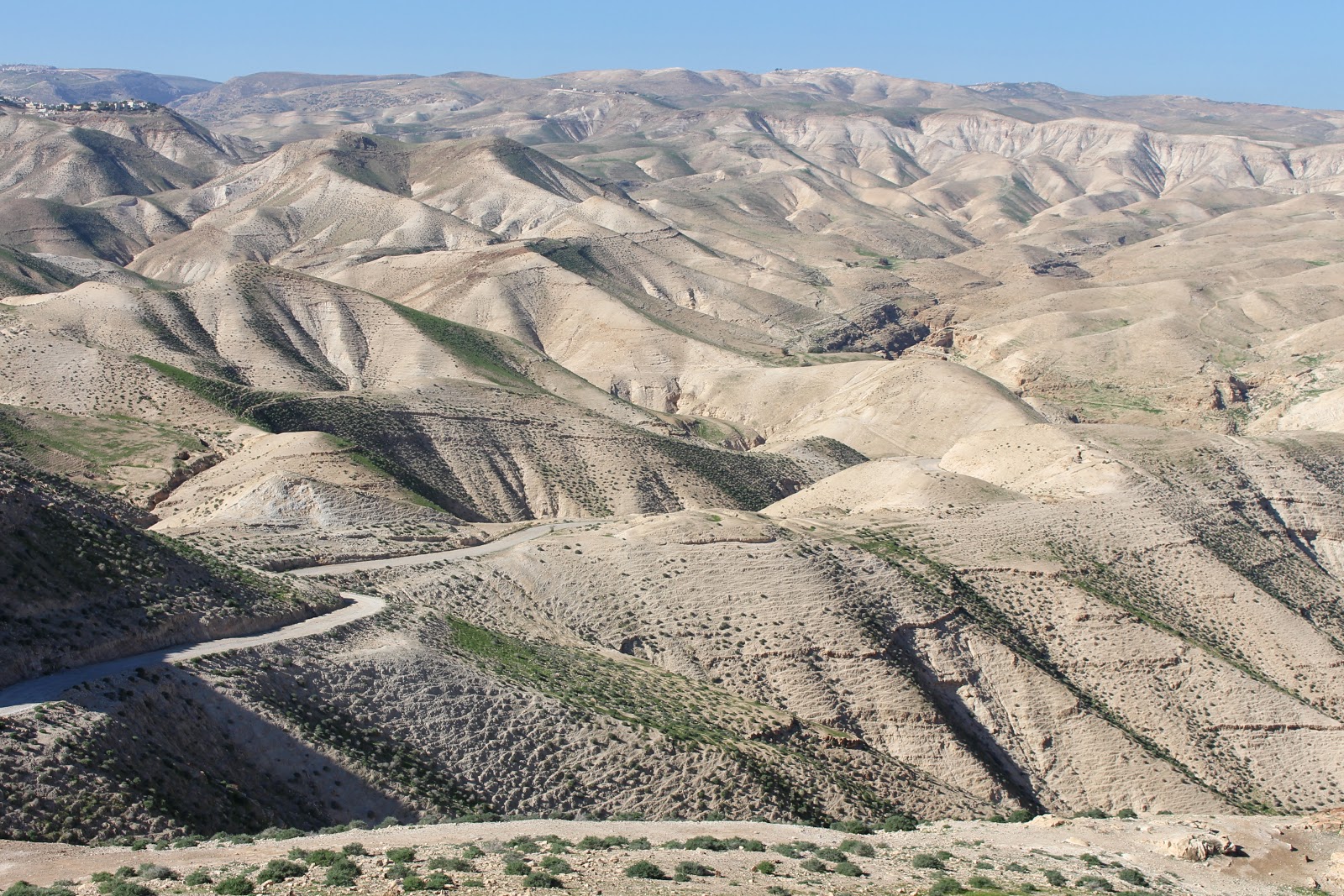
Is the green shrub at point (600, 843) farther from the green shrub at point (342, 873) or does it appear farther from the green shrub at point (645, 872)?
the green shrub at point (342, 873)

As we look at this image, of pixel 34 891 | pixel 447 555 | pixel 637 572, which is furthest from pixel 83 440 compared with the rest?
pixel 34 891

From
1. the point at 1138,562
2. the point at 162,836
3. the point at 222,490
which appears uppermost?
the point at 1138,562

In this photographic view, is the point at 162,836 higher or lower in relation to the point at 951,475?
lower

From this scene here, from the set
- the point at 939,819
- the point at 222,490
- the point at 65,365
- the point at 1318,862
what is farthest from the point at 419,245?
the point at 1318,862

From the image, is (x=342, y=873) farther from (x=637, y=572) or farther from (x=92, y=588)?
(x=637, y=572)

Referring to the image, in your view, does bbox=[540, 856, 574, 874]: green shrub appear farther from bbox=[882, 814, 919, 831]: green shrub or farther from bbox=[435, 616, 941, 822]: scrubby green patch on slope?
bbox=[882, 814, 919, 831]: green shrub

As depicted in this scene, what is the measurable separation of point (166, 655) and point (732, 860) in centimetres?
1527

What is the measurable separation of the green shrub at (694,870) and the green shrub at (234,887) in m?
7.27

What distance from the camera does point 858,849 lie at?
2511cm

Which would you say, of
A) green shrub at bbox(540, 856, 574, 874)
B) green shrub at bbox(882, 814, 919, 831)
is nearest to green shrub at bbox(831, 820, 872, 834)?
green shrub at bbox(882, 814, 919, 831)

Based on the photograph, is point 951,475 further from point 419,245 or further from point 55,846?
point 419,245

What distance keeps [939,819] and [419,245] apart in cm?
12496

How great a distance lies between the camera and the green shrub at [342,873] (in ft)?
62.0

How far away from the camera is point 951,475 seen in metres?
56.6
